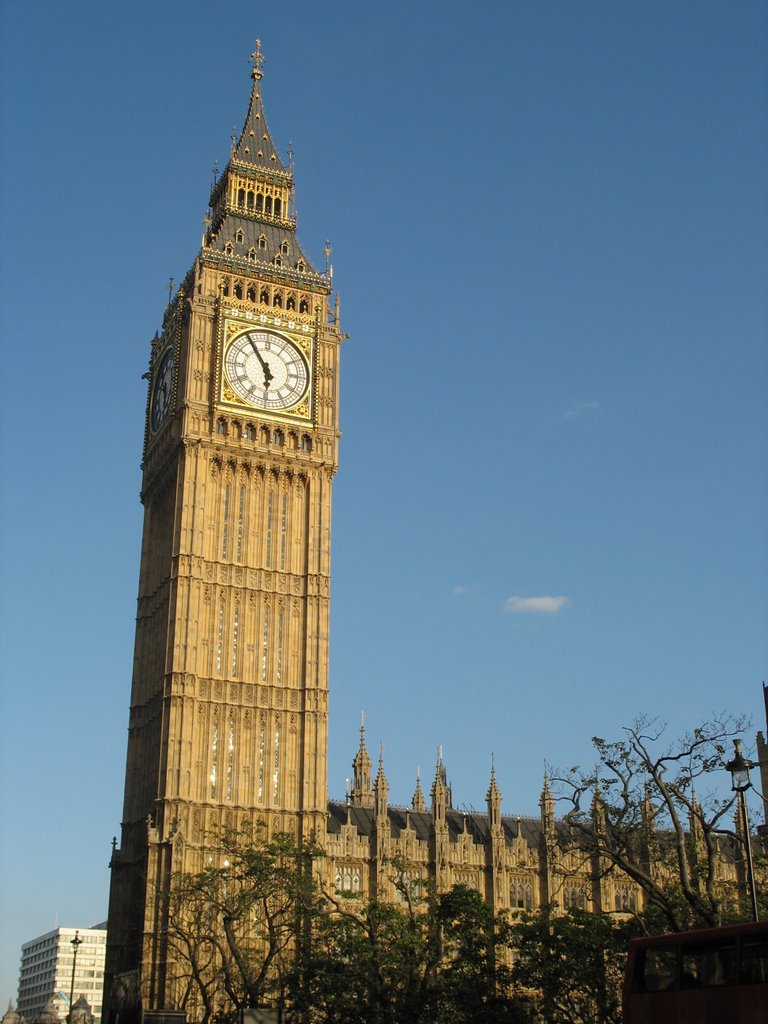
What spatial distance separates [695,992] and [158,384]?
68.2m

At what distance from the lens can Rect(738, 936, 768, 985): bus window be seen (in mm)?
28812

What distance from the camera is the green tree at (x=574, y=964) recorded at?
48.8 m

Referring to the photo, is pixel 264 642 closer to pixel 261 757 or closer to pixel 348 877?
pixel 261 757

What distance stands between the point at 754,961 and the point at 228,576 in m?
55.0

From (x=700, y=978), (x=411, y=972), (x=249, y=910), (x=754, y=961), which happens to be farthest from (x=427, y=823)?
(x=754, y=961)

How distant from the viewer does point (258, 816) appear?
76.1m

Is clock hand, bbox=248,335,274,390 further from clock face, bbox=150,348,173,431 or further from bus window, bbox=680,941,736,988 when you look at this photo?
bus window, bbox=680,941,736,988

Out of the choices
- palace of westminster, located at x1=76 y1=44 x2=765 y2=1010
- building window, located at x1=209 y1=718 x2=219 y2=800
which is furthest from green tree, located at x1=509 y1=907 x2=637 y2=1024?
building window, located at x1=209 y1=718 x2=219 y2=800

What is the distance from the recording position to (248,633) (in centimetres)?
7988

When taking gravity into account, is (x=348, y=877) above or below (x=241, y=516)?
below

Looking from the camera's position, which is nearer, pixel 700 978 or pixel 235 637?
pixel 700 978

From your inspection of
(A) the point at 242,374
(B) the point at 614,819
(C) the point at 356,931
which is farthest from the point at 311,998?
(A) the point at 242,374

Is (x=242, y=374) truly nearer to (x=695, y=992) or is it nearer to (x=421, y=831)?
(x=421, y=831)

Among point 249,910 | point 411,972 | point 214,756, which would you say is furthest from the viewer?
point 214,756
